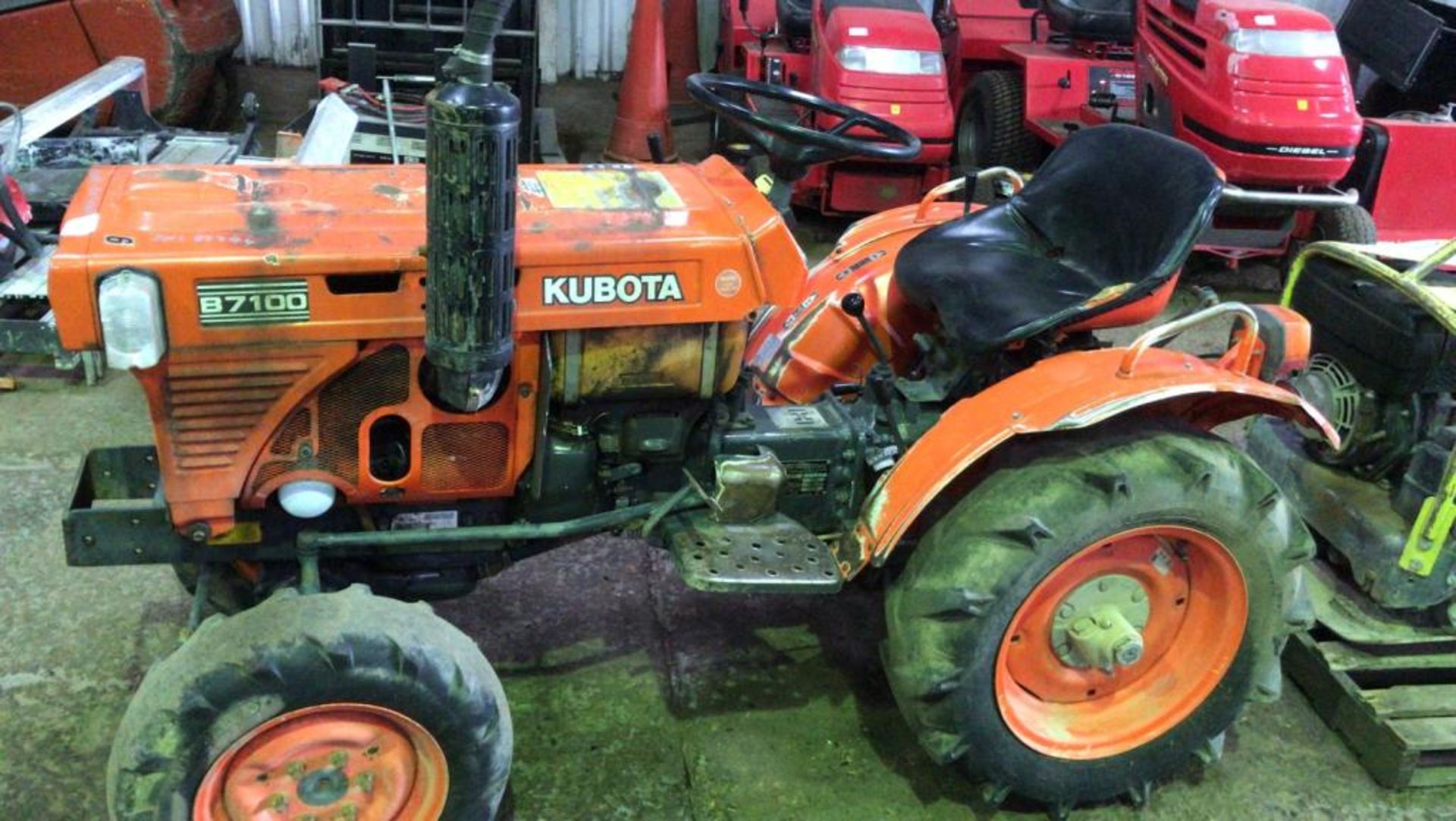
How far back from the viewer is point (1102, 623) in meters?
2.38

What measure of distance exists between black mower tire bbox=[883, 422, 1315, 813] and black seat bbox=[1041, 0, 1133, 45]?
399 centimetres

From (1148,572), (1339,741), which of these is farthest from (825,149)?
(1339,741)

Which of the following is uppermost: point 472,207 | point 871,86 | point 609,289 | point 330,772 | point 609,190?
point 472,207

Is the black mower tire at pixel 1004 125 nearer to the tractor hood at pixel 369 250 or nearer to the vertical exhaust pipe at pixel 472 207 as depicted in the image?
the tractor hood at pixel 369 250

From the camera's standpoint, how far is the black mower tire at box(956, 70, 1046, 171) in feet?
19.2

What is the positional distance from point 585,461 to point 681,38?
19.2ft

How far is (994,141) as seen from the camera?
5.90 m

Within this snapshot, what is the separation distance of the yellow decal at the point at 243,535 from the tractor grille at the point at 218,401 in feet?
0.55

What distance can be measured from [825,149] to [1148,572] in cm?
99

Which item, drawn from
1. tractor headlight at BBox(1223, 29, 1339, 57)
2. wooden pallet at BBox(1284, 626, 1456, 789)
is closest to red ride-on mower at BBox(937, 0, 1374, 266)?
tractor headlight at BBox(1223, 29, 1339, 57)

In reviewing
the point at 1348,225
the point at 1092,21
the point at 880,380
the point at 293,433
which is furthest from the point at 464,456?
the point at 1092,21

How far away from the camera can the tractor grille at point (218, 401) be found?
2002 millimetres

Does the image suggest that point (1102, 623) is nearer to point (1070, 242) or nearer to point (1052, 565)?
point (1052, 565)

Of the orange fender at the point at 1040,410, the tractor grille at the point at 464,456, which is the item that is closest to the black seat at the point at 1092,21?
the orange fender at the point at 1040,410
